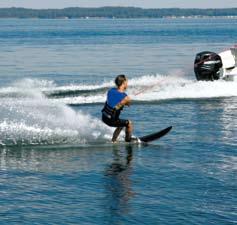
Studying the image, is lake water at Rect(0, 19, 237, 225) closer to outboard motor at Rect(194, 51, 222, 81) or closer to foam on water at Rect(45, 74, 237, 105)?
foam on water at Rect(45, 74, 237, 105)

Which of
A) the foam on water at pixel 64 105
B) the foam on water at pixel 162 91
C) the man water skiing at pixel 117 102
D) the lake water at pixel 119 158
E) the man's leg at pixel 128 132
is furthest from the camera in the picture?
the foam on water at pixel 162 91

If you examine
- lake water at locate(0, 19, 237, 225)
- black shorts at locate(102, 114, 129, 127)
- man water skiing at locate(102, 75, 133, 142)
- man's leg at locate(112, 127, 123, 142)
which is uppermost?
man water skiing at locate(102, 75, 133, 142)

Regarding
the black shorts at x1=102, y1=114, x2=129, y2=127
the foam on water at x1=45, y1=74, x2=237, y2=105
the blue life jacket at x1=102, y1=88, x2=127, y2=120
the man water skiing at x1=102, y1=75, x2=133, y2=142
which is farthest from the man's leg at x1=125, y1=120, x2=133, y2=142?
the foam on water at x1=45, y1=74, x2=237, y2=105

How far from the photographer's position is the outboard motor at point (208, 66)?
2895cm

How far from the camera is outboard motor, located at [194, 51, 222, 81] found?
95.0 feet

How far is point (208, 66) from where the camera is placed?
95.7 feet

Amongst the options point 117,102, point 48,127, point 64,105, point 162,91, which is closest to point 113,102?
point 117,102

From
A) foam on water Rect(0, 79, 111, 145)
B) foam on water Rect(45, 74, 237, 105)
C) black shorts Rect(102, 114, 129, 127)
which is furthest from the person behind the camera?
foam on water Rect(45, 74, 237, 105)

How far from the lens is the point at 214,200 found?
1291cm

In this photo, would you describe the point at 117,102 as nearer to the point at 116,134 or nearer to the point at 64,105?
the point at 116,134

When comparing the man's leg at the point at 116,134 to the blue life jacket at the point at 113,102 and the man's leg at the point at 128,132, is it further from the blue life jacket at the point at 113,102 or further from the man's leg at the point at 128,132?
the blue life jacket at the point at 113,102

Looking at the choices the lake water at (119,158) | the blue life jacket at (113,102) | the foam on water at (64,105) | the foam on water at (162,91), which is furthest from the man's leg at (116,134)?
the foam on water at (162,91)

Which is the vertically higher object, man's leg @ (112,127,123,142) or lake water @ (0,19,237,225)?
man's leg @ (112,127,123,142)

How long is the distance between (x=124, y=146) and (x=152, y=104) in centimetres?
836
